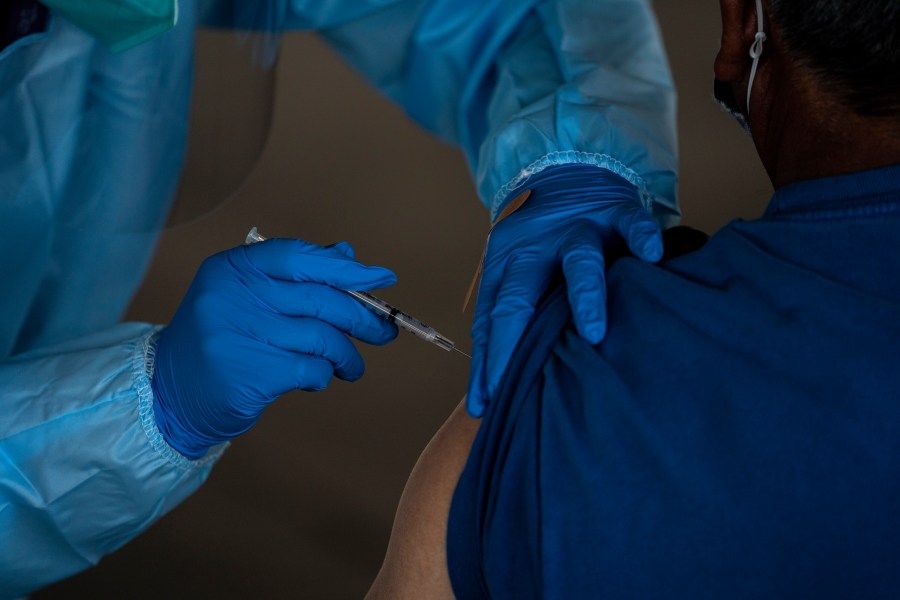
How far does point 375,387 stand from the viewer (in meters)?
1.84

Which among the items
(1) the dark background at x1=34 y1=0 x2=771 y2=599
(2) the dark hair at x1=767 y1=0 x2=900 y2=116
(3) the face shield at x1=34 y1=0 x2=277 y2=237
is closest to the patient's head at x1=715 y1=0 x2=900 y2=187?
(2) the dark hair at x1=767 y1=0 x2=900 y2=116

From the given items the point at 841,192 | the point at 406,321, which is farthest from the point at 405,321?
the point at 841,192

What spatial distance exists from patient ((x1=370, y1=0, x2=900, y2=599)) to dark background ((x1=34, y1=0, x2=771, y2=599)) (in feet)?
2.62

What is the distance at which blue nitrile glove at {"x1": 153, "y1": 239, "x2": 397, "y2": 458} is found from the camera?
106 centimetres

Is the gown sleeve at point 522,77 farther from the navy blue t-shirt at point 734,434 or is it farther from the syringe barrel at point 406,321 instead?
the navy blue t-shirt at point 734,434

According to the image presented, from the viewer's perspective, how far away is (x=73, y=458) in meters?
1.05

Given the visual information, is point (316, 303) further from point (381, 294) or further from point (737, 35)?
point (381, 294)

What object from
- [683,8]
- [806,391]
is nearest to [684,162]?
[683,8]

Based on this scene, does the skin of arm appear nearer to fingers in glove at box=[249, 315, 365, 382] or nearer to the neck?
fingers in glove at box=[249, 315, 365, 382]

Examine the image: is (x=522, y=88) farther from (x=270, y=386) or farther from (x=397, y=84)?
(x=270, y=386)

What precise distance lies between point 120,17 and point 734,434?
87 cm

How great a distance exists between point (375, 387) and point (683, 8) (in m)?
1.31

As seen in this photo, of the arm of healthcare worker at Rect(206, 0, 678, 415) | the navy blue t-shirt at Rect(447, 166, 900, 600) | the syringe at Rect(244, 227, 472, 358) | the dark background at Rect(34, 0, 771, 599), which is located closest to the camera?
the navy blue t-shirt at Rect(447, 166, 900, 600)

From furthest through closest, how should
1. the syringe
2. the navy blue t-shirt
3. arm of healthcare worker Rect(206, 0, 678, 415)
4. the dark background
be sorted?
1. the dark background
2. the syringe
3. arm of healthcare worker Rect(206, 0, 678, 415)
4. the navy blue t-shirt
